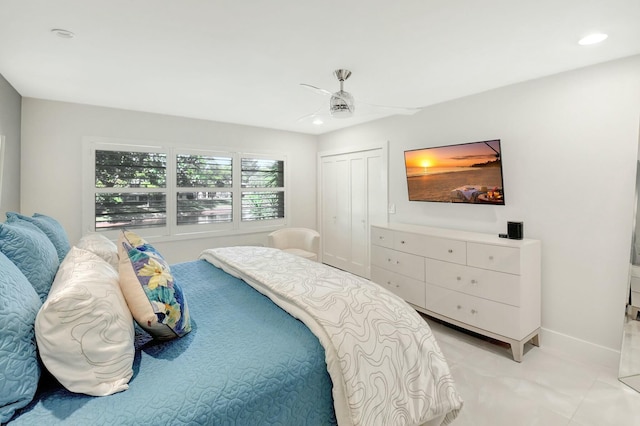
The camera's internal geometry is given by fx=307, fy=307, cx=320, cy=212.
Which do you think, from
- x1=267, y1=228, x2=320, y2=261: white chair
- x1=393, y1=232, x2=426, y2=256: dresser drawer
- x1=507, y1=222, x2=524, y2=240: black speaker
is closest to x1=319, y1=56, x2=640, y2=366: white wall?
x1=507, y1=222, x2=524, y2=240: black speaker

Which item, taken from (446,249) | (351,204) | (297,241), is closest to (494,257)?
(446,249)

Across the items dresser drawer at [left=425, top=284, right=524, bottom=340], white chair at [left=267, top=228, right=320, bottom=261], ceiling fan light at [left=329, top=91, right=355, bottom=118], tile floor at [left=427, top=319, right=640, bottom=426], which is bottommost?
tile floor at [left=427, top=319, right=640, bottom=426]

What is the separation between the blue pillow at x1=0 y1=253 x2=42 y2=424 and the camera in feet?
2.81

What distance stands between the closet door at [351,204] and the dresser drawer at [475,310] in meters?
1.49

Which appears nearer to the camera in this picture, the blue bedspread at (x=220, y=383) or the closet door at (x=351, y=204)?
the blue bedspread at (x=220, y=383)

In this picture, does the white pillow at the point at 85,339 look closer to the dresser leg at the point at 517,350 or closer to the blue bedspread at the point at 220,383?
the blue bedspread at the point at 220,383

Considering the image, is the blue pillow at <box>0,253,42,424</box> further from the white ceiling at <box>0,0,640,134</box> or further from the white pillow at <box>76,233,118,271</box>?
the white ceiling at <box>0,0,640,134</box>

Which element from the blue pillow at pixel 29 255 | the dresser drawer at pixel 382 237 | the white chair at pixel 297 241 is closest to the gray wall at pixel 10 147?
the blue pillow at pixel 29 255

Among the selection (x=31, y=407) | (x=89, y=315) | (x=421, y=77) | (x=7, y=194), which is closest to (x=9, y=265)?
(x=89, y=315)

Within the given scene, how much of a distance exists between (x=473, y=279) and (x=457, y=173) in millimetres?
1148

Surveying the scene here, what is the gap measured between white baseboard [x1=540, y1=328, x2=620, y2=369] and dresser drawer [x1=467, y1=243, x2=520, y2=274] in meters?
0.79

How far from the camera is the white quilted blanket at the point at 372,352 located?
1.23 metres

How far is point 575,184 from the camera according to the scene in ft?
8.35

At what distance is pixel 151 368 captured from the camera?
1.15 m
